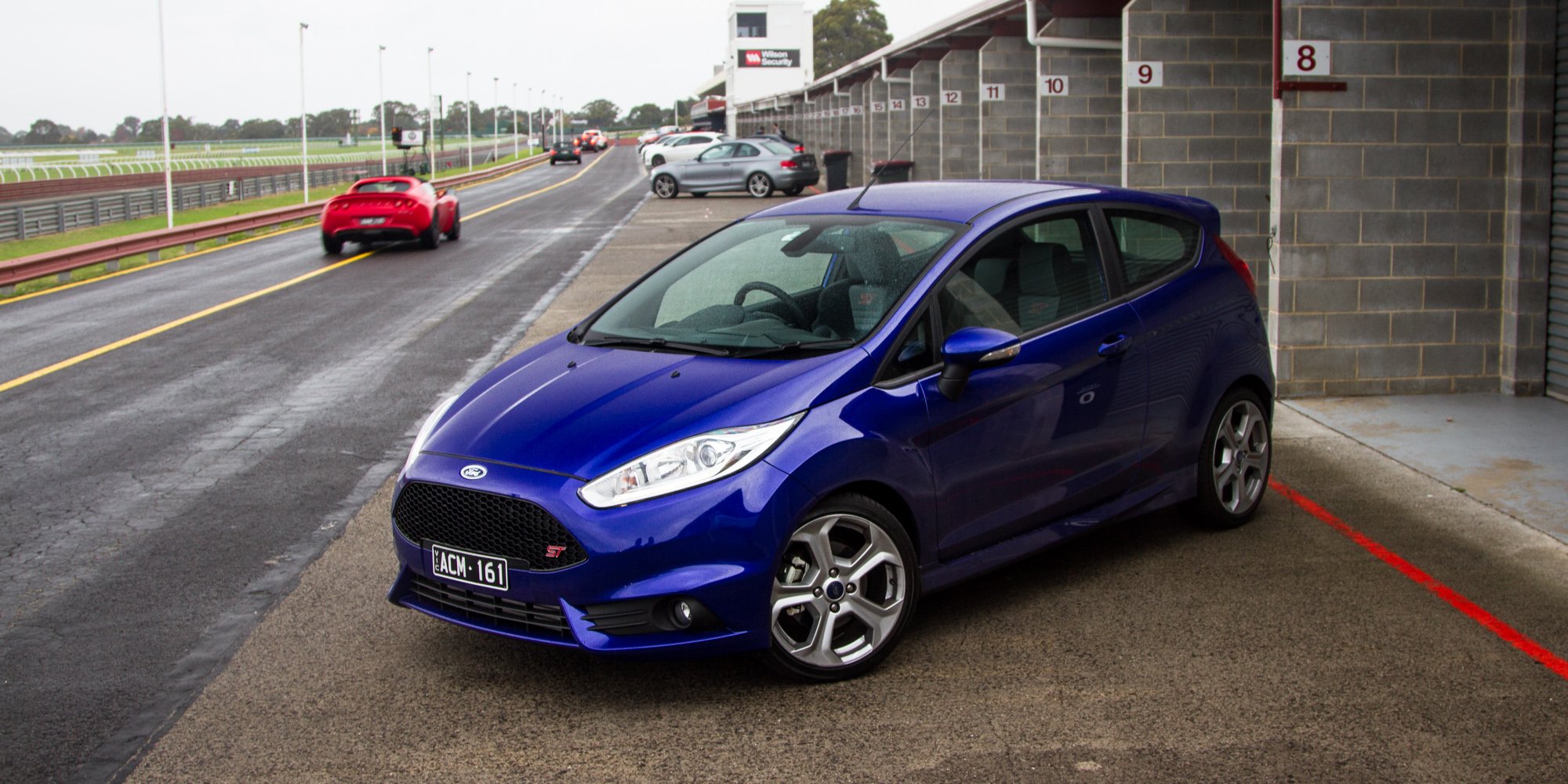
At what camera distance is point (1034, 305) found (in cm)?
536

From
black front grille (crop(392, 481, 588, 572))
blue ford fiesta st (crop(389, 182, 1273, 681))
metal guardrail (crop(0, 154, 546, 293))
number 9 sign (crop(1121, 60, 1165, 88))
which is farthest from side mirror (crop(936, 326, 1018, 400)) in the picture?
metal guardrail (crop(0, 154, 546, 293))

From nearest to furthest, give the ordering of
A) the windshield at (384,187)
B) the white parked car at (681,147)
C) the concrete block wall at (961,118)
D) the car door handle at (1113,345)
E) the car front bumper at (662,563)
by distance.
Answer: the car front bumper at (662,563)
the car door handle at (1113,345)
the windshield at (384,187)
the concrete block wall at (961,118)
the white parked car at (681,147)

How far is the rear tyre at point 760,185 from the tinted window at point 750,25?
82.1 m

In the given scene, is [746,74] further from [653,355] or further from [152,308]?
[653,355]

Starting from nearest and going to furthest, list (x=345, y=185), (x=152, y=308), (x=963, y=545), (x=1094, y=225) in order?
(x=963, y=545) < (x=1094, y=225) < (x=152, y=308) < (x=345, y=185)

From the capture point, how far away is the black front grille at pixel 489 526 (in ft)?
14.0

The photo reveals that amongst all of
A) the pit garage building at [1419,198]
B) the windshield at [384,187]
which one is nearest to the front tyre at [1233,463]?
the pit garage building at [1419,198]

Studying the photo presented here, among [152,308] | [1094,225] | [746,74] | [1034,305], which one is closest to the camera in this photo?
[1034,305]

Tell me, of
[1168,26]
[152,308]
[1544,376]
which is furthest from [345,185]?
[1544,376]

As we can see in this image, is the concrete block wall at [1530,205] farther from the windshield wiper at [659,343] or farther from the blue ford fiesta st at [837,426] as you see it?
the windshield wiper at [659,343]

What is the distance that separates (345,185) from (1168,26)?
58.2 m

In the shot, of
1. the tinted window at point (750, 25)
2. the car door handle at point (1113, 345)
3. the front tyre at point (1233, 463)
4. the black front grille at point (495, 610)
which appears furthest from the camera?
the tinted window at point (750, 25)

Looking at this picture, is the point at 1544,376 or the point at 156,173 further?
the point at 156,173

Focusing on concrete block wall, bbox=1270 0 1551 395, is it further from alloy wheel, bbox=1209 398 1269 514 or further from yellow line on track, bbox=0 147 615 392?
yellow line on track, bbox=0 147 615 392
